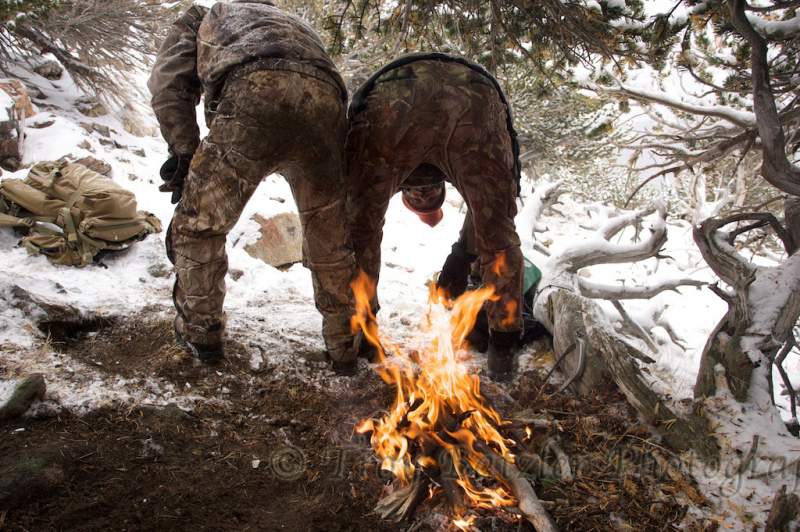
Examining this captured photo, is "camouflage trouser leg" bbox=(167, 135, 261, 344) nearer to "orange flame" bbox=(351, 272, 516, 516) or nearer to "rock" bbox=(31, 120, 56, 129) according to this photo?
"orange flame" bbox=(351, 272, 516, 516)

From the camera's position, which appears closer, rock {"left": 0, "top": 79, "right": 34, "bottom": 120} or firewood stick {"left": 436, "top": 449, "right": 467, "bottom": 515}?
firewood stick {"left": 436, "top": 449, "right": 467, "bottom": 515}

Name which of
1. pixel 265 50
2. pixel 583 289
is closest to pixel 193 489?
pixel 265 50

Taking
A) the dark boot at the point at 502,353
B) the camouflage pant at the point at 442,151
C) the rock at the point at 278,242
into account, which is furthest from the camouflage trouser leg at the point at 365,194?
the rock at the point at 278,242

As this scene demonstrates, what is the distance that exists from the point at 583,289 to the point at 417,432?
3.75 metres

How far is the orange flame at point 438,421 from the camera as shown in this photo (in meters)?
1.94

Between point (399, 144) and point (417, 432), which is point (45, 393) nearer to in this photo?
point (417, 432)

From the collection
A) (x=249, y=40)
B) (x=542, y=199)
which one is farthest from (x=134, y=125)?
(x=249, y=40)

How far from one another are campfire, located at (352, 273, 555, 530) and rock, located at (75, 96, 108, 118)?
8.25 m

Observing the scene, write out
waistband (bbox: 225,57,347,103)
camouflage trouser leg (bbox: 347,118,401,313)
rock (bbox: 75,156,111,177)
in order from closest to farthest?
waistband (bbox: 225,57,347,103) < camouflage trouser leg (bbox: 347,118,401,313) < rock (bbox: 75,156,111,177)

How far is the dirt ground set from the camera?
64.6 inches

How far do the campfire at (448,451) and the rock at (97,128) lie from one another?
7501 mm

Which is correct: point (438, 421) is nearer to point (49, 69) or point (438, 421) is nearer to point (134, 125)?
point (134, 125)

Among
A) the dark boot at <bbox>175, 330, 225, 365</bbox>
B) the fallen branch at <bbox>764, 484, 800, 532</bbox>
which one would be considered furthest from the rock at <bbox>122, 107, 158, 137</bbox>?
the fallen branch at <bbox>764, 484, 800, 532</bbox>

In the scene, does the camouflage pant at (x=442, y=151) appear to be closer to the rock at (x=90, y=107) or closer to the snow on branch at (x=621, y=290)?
the snow on branch at (x=621, y=290)
